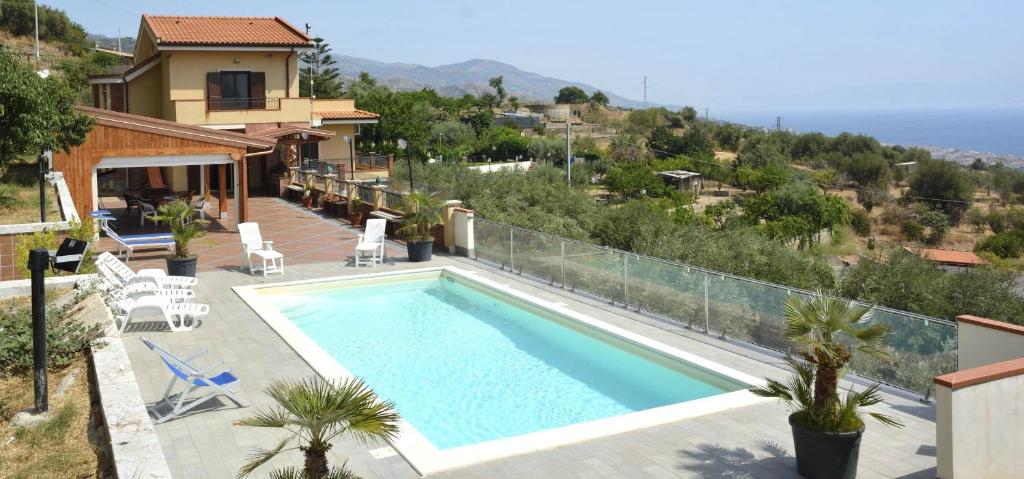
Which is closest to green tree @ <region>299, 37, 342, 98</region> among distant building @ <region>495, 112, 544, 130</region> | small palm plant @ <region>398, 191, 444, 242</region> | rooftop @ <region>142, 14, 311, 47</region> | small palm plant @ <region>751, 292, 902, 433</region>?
distant building @ <region>495, 112, 544, 130</region>

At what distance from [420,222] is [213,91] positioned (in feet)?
56.5

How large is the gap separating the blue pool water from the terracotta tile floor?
9.99ft

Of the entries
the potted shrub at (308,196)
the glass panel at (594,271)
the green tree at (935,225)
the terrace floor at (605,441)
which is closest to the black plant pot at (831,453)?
the terrace floor at (605,441)

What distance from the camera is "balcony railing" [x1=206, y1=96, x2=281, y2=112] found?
3164cm

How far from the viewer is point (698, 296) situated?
12.1m

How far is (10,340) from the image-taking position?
30.5ft

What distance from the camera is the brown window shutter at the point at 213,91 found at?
3155 centimetres

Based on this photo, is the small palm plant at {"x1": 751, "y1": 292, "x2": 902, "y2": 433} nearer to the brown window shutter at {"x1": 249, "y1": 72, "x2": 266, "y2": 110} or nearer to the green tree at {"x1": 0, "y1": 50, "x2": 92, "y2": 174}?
the green tree at {"x1": 0, "y1": 50, "x2": 92, "y2": 174}

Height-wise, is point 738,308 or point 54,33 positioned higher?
point 54,33

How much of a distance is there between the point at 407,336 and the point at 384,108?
122 feet

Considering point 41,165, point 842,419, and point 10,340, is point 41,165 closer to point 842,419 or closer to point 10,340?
point 10,340

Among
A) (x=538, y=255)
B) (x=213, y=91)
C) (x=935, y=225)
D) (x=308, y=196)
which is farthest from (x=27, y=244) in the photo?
(x=935, y=225)

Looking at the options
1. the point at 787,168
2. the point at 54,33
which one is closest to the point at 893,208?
the point at 787,168

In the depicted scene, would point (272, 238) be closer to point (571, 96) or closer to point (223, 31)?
point (223, 31)
